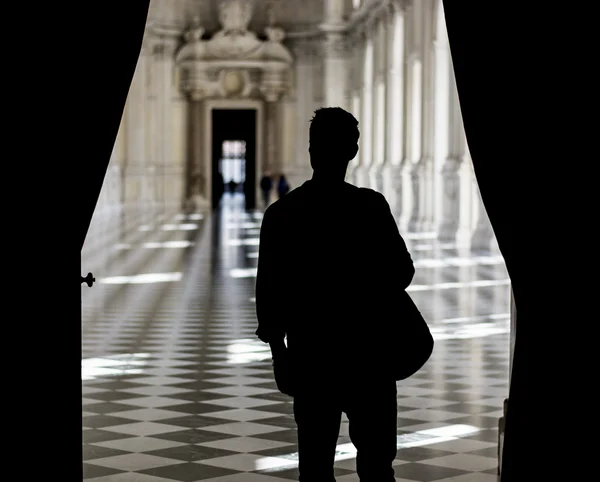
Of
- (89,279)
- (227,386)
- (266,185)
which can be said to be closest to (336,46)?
(266,185)

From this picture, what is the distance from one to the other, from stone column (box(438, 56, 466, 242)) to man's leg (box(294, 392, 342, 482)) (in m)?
20.0

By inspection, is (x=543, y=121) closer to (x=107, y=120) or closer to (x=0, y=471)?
(x=107, y=120)

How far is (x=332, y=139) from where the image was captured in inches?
156

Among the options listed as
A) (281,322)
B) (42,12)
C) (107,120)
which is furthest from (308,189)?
(42,12)

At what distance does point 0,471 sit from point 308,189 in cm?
159

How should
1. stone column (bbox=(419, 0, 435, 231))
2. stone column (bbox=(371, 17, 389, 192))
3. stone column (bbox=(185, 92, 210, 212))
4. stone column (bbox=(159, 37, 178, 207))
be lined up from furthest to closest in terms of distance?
stone column (bbox=(185, 92, 210, 212)) < stone column (bbox=(159, 37, 178, 207)) < stone column (bbox=(371, 17, 389, 192)) < stone column (bbox=(419, 0, 435, 231))

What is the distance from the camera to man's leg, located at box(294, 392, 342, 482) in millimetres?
3988

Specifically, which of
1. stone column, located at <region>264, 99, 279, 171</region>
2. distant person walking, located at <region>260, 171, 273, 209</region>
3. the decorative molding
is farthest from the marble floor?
the decorative molding

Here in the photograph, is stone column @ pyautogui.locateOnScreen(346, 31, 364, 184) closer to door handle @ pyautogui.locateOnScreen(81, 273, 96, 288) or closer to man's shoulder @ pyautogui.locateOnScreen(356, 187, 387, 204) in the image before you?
door handle @ pyautogui.locateOnScreen(81, 273, 96, 288)

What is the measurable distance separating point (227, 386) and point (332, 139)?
4.87m

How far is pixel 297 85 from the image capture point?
46.0m

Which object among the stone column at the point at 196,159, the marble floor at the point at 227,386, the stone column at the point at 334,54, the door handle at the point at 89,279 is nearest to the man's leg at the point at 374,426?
the door handle at the point at 89,279

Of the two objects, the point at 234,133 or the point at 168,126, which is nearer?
the point at 168,126

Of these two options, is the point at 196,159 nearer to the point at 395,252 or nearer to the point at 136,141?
the point at 136,141
